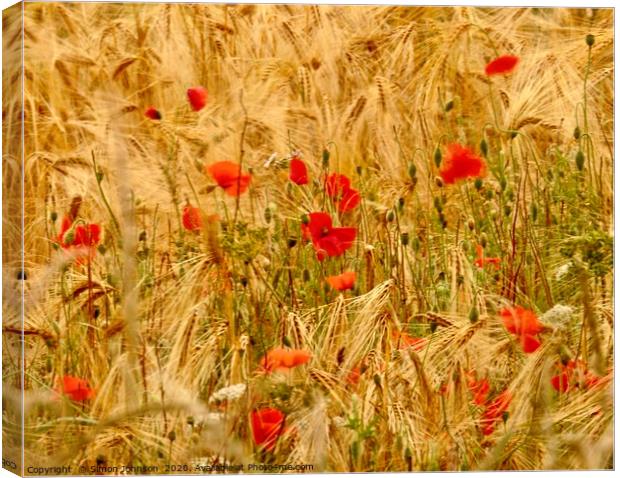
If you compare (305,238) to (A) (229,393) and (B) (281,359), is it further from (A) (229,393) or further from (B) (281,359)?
(A) (229,393)

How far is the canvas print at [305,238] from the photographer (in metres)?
4.76

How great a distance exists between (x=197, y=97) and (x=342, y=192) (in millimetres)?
569

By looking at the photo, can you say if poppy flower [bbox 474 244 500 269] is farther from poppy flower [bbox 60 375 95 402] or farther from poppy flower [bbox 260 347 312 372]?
poppy flower [bbox 60 375 95 402]

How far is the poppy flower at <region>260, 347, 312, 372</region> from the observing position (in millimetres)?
4820

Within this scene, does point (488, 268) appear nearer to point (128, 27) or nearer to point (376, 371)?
point (376, 371)

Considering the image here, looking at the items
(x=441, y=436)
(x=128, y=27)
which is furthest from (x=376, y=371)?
(x=128, y=27)

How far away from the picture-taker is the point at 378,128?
4.93 metres

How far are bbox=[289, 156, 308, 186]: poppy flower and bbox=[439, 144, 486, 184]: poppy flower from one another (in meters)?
0.46

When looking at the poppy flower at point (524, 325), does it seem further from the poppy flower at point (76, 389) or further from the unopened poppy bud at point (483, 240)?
the poppy flower at point (76, 389)

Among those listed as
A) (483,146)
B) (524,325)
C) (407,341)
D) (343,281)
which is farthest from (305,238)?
(524,325)

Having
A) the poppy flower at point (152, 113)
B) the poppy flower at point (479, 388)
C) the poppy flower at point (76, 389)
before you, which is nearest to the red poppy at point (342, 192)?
the poppy flower at point (152, 113)

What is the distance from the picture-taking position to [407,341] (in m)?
4.91

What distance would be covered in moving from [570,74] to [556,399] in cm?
111

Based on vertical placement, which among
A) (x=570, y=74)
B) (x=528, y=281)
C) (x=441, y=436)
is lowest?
(x=441, y=436)
